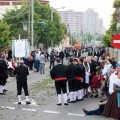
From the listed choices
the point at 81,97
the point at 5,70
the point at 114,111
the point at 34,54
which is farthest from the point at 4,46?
the point at 114,111

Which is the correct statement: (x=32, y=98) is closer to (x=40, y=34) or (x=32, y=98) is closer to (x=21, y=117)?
(x=21, y=117)

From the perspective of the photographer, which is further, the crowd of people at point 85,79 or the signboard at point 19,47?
the signboard at point 19,47

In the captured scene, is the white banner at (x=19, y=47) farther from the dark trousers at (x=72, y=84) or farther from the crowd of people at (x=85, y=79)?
the dark trousers at (x=72, y=84)

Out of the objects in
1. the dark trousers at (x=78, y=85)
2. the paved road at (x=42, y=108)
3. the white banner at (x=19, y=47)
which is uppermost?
the white banner at (x=19, y=47)

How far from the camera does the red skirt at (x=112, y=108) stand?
1350 centimetres

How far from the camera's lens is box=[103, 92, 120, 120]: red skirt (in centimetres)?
1350

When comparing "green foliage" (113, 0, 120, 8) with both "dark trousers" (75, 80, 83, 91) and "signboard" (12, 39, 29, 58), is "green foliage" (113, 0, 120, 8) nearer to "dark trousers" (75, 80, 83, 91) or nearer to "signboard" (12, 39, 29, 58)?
"signboard" (12, 39, 29, 58)

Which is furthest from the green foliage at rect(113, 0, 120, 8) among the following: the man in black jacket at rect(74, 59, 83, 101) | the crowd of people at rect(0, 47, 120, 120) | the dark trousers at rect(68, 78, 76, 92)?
the dark trousers at rect(68, 78, 76, 92)

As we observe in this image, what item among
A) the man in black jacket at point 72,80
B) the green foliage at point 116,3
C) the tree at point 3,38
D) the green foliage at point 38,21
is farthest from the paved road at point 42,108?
the green foliage at point 38,21

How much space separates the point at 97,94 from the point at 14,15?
150 feet

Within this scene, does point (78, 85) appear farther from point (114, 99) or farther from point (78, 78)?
point (114, 99)

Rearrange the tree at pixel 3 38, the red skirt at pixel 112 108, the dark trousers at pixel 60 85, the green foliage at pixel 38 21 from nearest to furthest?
the red skirt at pixel 112 108, the dark trousers at pixel 60 85, the tree at pixel 3 38, the green foliage at pixel 38 21

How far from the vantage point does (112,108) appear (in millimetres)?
13750

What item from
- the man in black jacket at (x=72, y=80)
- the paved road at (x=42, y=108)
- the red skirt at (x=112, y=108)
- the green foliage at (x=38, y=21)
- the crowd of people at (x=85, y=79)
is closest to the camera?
the red skirt at (x=112, y=108)
